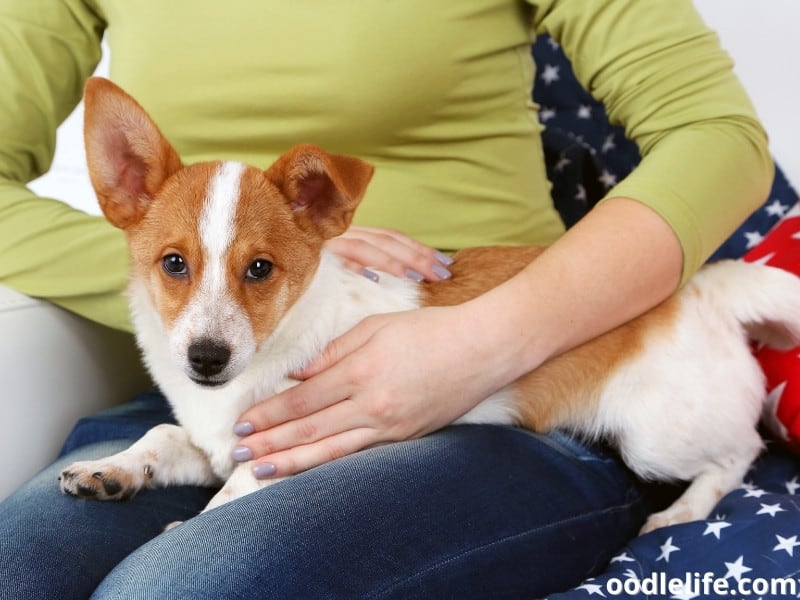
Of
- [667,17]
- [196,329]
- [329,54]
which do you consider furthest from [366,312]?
[667,17]

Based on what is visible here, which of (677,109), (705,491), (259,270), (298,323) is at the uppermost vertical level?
(677,109)

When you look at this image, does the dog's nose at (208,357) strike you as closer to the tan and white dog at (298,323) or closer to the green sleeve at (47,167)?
the tan and white dog at (298,323)

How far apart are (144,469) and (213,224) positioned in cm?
40

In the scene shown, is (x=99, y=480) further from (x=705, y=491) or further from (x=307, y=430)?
(x=705, y=491)

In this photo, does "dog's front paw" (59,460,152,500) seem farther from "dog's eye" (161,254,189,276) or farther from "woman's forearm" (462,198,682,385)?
"woman's forearm" (462,198,682,385)

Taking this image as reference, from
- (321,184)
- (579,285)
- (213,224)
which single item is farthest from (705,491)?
(213,224)

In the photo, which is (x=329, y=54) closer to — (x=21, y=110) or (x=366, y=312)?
(x=366, y=312)

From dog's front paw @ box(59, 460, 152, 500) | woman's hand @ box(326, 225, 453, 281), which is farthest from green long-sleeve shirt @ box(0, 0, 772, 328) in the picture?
dog's front paw @ box(59, 460, 152, 500)

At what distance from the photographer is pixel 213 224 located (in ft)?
4.06

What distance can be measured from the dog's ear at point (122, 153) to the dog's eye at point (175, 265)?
11 cm

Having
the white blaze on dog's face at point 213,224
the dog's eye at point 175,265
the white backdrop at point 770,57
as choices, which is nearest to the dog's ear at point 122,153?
the white blaze on dog's face at point 213,224

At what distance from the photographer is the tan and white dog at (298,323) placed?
124 centimetres

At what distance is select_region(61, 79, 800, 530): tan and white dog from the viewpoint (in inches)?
48.8

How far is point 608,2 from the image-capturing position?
1514mm
